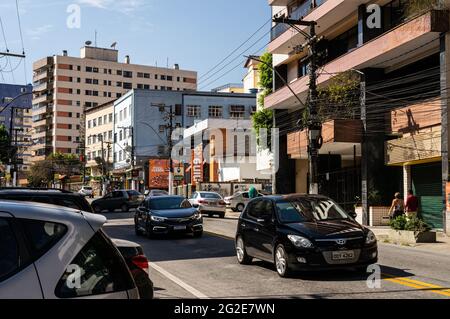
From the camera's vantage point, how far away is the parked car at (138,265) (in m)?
6.12

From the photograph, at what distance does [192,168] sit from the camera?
58.9 metres

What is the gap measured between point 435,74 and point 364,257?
18175 mm

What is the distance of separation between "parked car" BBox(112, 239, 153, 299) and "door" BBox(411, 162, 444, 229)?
19887 mm

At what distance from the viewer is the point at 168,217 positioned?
760 inches

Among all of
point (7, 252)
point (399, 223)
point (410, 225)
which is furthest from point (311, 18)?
point (7, 252)

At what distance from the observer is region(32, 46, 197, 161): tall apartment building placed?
127 m

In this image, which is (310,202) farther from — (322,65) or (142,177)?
(142,177)

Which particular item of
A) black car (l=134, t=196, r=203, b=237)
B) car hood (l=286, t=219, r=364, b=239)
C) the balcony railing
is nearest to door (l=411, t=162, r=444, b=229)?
black car (l=134, t=196, r=203, b=237)

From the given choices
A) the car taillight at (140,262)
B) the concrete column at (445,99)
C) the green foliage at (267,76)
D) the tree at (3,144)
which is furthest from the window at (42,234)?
the tree at (3,144)

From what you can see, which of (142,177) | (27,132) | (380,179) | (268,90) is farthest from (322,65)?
(27,132)

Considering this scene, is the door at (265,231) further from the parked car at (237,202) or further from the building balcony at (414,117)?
the parked car at (237,202)

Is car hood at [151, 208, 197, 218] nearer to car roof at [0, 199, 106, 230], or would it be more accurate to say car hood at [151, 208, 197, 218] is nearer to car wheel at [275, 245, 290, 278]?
car wheel at [275, 245, 290, 278]

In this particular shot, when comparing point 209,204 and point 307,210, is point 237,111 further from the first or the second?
point 307,210

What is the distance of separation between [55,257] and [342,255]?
24.8 ft
